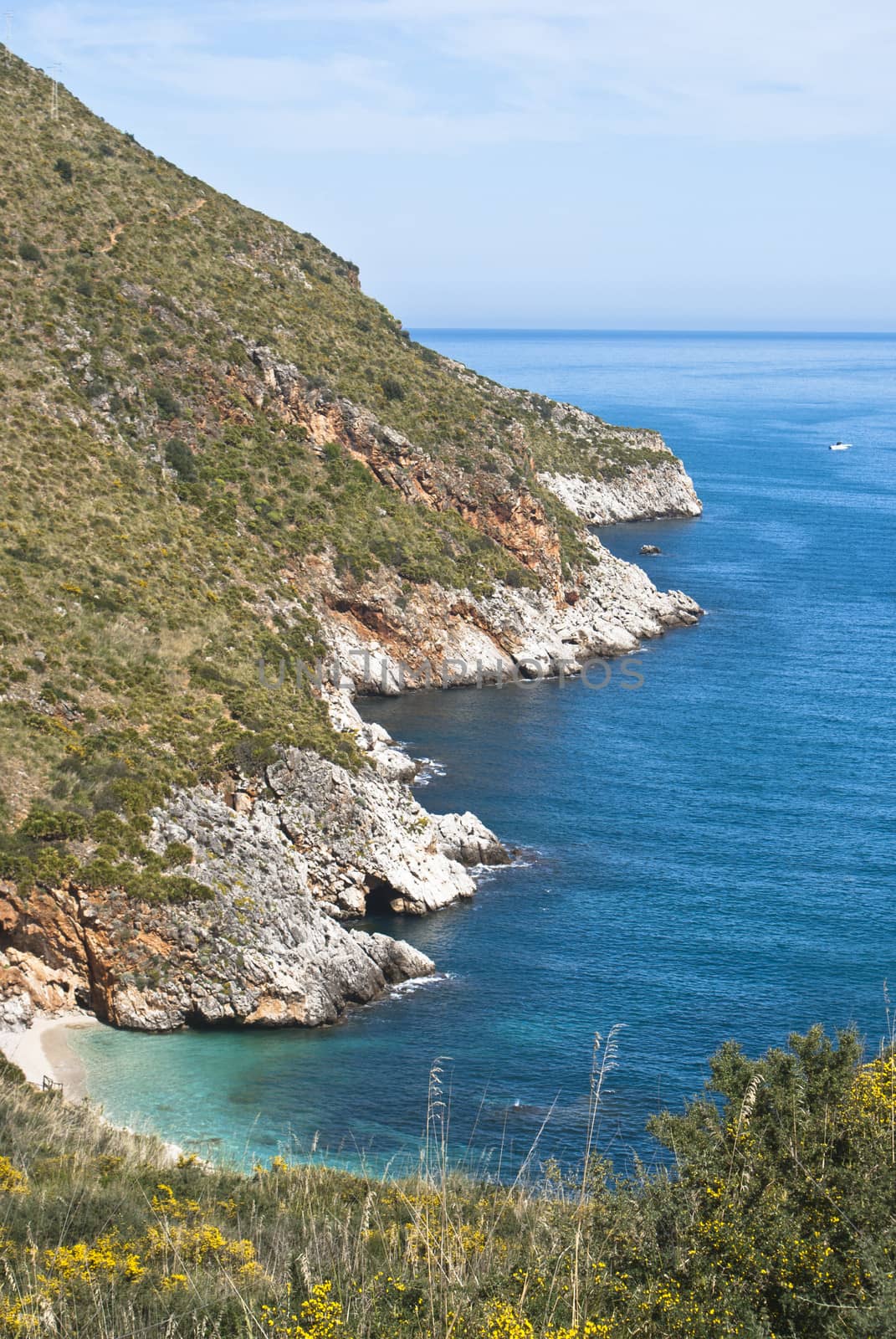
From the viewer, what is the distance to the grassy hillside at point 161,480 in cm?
5228

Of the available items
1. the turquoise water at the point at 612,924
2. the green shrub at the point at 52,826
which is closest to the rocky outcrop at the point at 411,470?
the turquoise water at the point at 612,924

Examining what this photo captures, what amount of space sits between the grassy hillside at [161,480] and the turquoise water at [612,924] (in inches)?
371

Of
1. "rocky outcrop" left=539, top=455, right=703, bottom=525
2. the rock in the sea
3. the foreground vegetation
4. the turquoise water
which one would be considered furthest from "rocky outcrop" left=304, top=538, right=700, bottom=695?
the foreground vegetation

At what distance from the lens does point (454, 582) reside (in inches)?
3821

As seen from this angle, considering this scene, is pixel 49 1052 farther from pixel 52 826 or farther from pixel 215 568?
pixel 215 568

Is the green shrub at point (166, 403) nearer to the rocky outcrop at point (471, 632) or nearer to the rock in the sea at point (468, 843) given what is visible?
the rocky outcrop at point (471, 632)

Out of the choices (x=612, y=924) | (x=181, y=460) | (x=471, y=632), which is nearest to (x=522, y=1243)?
(x=612, y=924)

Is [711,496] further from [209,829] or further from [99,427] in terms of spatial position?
[209,829]

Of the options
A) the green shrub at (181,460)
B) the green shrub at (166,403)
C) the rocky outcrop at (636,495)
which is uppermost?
the rocky outcrop at (636,495)

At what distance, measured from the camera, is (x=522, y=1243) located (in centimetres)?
2261

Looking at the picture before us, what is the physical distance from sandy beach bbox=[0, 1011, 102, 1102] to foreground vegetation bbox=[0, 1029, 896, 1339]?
437 inches

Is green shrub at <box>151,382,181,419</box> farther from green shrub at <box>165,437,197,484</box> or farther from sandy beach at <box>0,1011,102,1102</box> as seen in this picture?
sandy beach at <box>0,1011,102,1102</box>

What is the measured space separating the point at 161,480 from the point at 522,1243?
66.5 metres

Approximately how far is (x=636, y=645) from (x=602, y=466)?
71.8 metres
